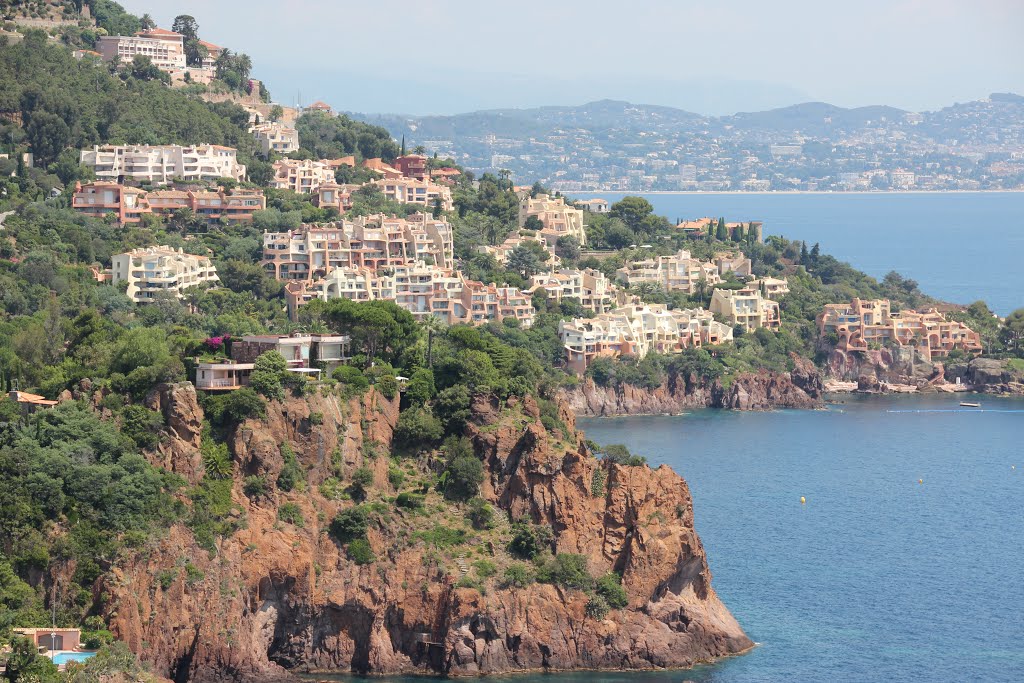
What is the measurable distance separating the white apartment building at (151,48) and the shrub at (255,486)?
61.1m

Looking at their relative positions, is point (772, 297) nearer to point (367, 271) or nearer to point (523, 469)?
point (367, 271)

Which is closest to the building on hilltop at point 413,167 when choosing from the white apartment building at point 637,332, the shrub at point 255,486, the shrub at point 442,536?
the white apartment building at point 637,332

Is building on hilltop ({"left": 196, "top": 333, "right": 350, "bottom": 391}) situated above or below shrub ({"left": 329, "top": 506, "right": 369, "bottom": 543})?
above

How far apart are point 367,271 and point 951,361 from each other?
1234 inches

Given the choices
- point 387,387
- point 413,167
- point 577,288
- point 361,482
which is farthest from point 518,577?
point 413,167

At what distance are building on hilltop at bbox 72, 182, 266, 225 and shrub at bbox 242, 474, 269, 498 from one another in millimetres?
41640

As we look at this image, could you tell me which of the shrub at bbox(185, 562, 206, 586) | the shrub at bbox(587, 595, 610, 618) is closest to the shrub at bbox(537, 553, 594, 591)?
the shrub at bbox(587, 595, 610, 618)

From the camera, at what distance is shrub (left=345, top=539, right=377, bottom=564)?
49094 mm

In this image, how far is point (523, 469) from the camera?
171ft

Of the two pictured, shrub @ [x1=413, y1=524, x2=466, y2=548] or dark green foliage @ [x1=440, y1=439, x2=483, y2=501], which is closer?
shrub @ [x1=413, y1=524, x2=466, y2=548]

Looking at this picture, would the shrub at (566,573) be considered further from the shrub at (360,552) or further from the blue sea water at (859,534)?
the shrub at (360,552)

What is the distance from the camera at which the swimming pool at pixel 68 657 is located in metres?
42.2

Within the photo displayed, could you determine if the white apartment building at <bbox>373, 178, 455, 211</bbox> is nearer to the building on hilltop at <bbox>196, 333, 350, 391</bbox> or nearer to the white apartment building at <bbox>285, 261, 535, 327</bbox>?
the white apartment building at <bbox>285, 261, 535, 327</bbox>

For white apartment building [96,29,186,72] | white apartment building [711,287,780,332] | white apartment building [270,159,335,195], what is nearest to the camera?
white apartment building [270,159,335,195]
